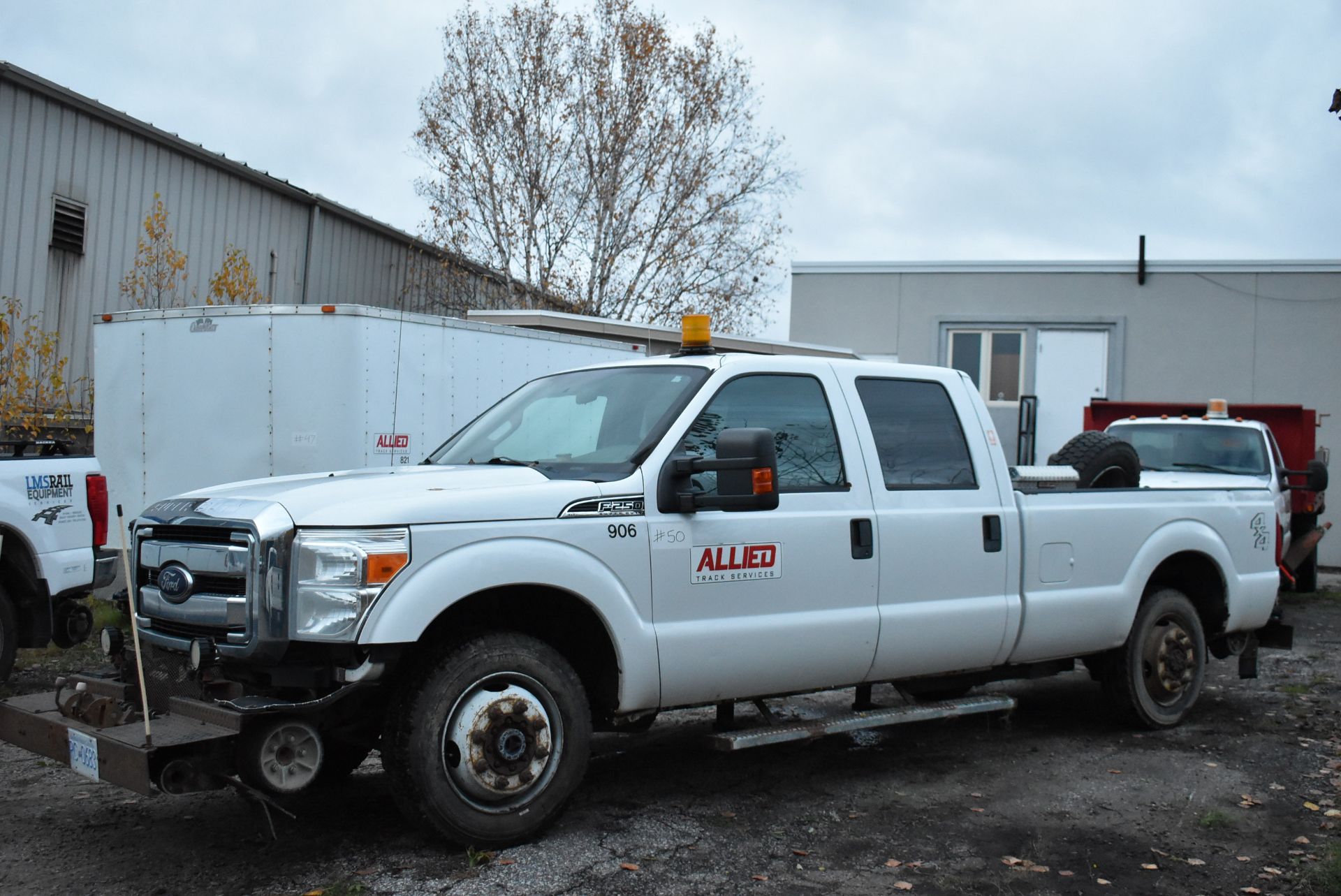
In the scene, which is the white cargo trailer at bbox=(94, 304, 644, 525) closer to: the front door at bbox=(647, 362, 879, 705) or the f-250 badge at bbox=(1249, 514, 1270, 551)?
the front door at bbox=(647, 362, 879, 705)

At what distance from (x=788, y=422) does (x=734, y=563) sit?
2.61 ft

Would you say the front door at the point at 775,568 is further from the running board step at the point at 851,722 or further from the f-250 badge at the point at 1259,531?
the f-250 badge at the point at 1259,531

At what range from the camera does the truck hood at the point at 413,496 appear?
440 centimetres

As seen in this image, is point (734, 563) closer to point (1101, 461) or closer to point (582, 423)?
point (582, 423)

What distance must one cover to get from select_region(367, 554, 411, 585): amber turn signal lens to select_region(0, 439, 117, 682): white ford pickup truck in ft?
12.1

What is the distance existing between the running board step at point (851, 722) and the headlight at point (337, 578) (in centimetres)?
168

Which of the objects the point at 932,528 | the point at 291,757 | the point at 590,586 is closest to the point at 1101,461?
the point at 932,528

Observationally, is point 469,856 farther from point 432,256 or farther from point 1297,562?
point 432,256

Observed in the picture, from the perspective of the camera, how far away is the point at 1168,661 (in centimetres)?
714

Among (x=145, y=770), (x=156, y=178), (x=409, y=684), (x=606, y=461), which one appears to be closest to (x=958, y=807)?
(x=606, y=461)

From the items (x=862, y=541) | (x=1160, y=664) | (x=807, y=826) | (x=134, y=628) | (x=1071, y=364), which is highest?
(x=1071, y=364)

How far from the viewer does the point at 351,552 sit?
169 inches

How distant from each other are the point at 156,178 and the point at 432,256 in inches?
284

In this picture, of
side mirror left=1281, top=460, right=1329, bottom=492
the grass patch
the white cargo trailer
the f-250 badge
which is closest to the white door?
side mirror left=1281, top=460, right=1329, bottom=492
